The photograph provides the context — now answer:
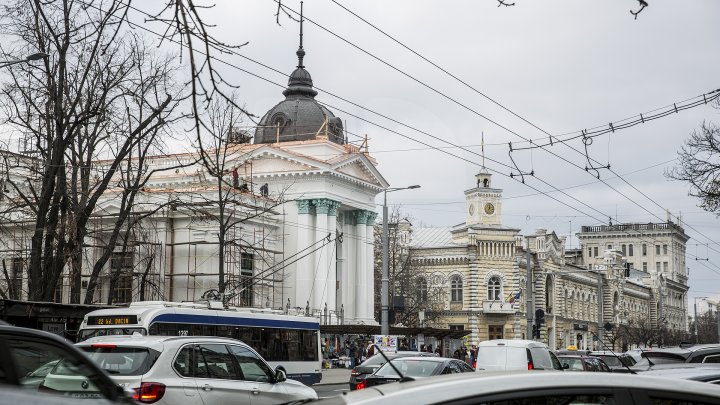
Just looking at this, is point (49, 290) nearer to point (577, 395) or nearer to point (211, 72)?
point (211, 72)

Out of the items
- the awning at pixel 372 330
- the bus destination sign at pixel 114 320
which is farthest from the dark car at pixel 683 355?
the awning at pixel 372 330

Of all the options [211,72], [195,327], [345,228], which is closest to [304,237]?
[345,228]

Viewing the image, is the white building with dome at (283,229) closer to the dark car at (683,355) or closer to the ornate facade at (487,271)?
the ornate facade at (487,271)

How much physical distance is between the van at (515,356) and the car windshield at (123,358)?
1172 cm

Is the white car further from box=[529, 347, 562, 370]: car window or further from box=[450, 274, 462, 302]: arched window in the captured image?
box=[450, 274, 462, 302]: arched window

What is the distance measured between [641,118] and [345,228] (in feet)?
145

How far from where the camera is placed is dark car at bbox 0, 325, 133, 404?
19.2ft

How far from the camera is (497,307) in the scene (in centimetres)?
7919

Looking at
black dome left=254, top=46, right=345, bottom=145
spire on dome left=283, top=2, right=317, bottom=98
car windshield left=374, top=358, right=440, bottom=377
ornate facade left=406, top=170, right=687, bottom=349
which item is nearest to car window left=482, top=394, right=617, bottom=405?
car windshield left=374, top=358, right=440, bottom=377

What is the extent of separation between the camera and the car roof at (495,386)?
4.09m

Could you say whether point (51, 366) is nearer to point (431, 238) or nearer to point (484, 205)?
point (484, 205)

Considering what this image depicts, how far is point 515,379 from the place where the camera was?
13.8 feet

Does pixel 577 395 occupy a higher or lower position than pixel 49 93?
lower

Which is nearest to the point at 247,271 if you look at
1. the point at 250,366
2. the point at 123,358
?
the point at 250,366
